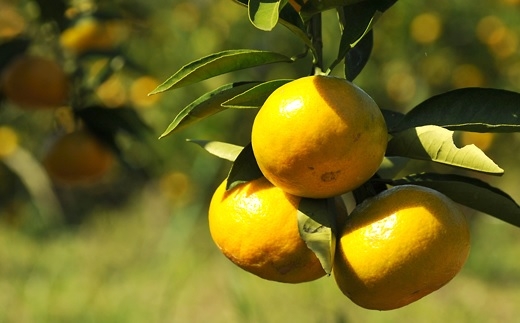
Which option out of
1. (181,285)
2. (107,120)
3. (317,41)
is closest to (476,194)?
(317,41)

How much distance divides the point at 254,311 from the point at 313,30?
6.30ft

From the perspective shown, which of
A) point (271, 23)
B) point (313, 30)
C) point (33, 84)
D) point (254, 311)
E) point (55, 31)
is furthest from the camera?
point (254, 311)

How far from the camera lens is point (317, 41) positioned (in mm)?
678

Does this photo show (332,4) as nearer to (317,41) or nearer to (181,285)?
(317,41)

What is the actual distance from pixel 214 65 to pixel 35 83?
635 mm

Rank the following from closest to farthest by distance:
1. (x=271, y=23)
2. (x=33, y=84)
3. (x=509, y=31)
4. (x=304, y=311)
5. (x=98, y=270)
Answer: (x=271, y=23), (x=33, y=84), (x=304, y=311), (x=509, y=31), (x=98, y=270)

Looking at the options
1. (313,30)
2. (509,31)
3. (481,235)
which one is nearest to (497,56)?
(509,31)

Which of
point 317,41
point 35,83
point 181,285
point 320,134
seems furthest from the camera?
point 181,285

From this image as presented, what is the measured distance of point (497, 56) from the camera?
322 centimetres

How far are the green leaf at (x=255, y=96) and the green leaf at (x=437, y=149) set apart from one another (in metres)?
0.10

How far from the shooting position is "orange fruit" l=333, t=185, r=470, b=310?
0.60m

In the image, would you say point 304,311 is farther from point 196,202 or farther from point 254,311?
point 196,202

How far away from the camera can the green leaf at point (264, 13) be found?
55 centimetres

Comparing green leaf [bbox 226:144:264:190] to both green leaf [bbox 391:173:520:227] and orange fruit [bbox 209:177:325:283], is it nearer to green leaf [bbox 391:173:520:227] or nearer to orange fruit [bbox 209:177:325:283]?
orange fruit [bbox 209:177:325:283]
